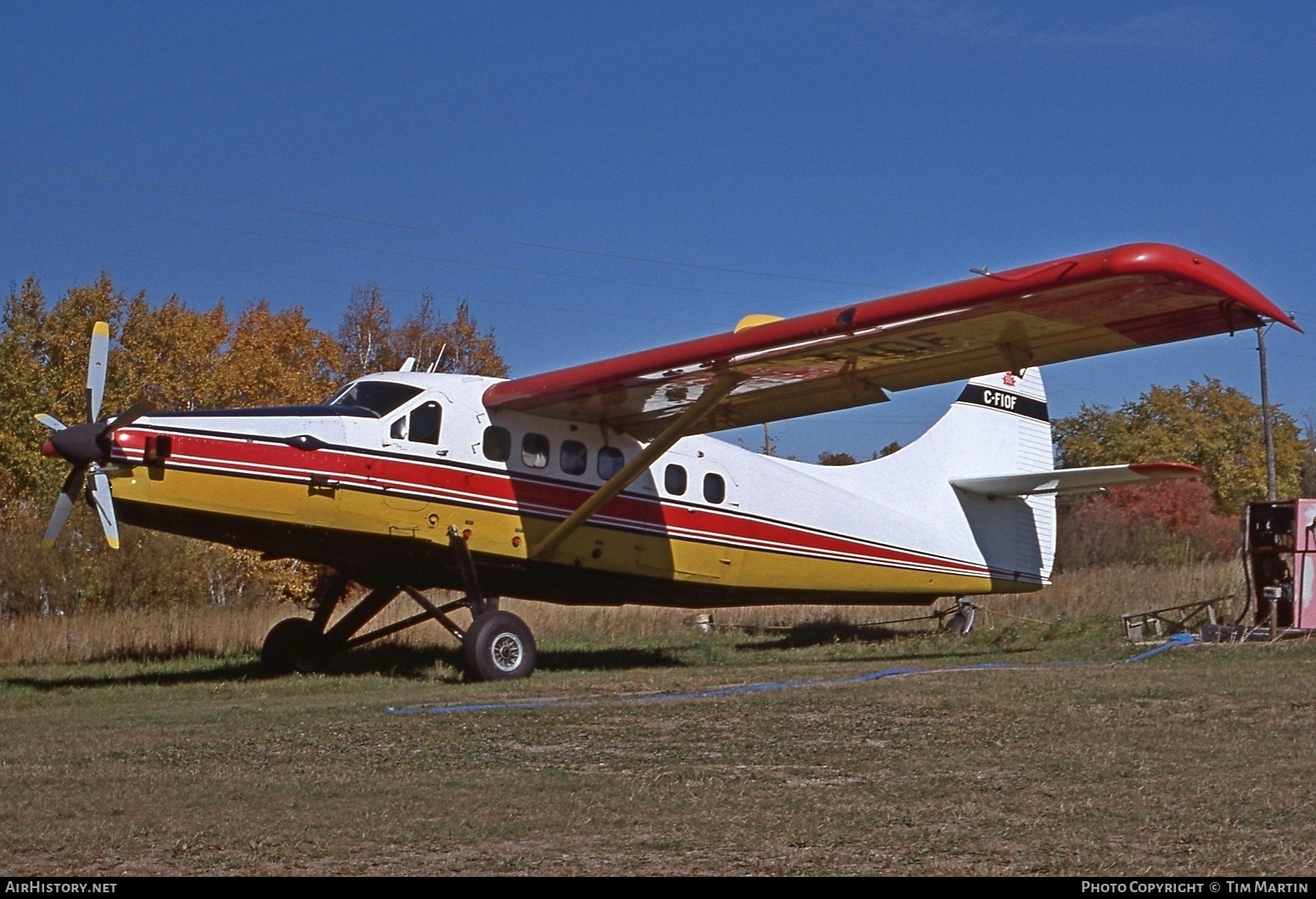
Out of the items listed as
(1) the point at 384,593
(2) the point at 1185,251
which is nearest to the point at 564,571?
(1) the point at 384,593

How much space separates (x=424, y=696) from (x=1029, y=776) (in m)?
6.85

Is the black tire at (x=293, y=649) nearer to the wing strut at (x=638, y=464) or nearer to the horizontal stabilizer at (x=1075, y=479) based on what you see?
the wing strut at (x=638, y=464)

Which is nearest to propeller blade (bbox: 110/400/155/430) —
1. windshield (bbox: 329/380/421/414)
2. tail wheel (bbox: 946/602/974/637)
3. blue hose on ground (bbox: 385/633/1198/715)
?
windshield (bbox: 329/380/421/414)

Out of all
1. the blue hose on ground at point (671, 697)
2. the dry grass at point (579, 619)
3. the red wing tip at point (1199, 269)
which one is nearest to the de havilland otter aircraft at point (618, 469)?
the red wing tip at point (1199, 269)

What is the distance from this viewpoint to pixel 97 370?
14062 millimetres

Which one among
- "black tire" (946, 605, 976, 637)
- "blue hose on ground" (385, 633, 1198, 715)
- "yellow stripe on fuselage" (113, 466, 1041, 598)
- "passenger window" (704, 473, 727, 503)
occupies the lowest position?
"blue hose on ground" (385, 633, 1198, 715)

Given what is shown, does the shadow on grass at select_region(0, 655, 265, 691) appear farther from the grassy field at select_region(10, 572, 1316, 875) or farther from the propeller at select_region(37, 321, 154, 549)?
the propeller at select_region(37, 321, 154, 549)

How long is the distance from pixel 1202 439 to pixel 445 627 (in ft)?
172

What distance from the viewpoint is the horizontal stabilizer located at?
16.5 meters

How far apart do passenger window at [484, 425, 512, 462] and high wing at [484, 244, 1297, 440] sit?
28 cm

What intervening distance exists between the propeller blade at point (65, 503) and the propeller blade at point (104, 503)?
0.39m

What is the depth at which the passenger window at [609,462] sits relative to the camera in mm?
16391

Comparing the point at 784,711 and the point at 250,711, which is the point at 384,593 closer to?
the point at 250,711

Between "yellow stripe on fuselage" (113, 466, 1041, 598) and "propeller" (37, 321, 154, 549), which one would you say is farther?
"yellow stripe on fuselage" (113, 466, 1041, 598)
